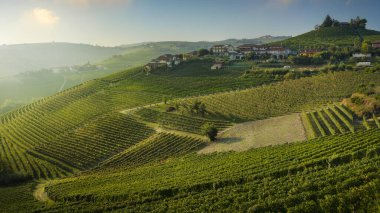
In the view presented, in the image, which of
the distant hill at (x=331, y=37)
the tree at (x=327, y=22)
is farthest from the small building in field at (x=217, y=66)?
the tree at (x=327, y=22)

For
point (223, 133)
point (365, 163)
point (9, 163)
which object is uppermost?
point (365, 163)

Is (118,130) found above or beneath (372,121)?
beneath

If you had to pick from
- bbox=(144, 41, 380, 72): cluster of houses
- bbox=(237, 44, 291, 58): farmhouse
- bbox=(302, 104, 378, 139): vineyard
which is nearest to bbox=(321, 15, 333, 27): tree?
bbox=(144, 41, 380, 72): cluster of houses

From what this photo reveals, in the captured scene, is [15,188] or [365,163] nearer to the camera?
[365,163]

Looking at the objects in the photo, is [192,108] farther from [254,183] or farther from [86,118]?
[254,183]

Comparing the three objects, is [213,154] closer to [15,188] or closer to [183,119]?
[183,119]

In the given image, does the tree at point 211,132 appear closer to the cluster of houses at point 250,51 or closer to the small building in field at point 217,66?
the small building in field at point 217,66

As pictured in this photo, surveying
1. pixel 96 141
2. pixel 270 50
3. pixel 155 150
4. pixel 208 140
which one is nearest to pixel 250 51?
pixel 270 50

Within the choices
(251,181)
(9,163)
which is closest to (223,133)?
(251,181)

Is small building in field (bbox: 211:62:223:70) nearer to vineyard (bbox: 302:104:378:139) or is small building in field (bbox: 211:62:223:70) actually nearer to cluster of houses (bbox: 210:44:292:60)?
cluster of houses (bbox: 210:44:292:60)
